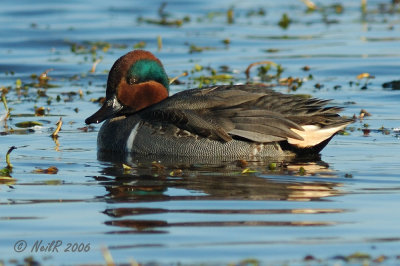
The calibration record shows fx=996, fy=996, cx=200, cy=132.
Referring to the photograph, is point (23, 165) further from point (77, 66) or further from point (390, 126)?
point (77, 66)

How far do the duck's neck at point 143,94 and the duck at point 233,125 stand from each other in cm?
32

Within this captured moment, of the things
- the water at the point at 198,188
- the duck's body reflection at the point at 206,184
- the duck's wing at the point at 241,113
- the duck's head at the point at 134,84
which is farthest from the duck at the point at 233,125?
the duck's head at the point at 134,84

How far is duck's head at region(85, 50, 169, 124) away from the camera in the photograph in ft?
31.7

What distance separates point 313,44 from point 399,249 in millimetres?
11177

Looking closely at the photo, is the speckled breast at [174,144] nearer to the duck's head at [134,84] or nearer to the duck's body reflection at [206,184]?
the duck's body reflection at [206,184]

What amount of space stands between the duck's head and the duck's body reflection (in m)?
0.63

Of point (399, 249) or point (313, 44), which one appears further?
point (313, 44)

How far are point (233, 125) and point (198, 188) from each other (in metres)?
1.30

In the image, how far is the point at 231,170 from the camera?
28.0 feet

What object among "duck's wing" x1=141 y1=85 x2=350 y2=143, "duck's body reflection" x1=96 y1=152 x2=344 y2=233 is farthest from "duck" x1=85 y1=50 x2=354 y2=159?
"duck's body reflection" x1=96 y1=152 x2=344 y2=233

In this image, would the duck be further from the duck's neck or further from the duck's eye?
the duck's eye

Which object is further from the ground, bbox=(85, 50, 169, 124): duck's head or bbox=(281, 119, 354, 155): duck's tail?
bbox=(85, 50, 169, 124): duck's head

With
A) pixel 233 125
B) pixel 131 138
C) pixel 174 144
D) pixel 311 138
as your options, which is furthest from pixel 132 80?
pixel 311 138

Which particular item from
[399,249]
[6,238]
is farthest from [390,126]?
[6,238]
